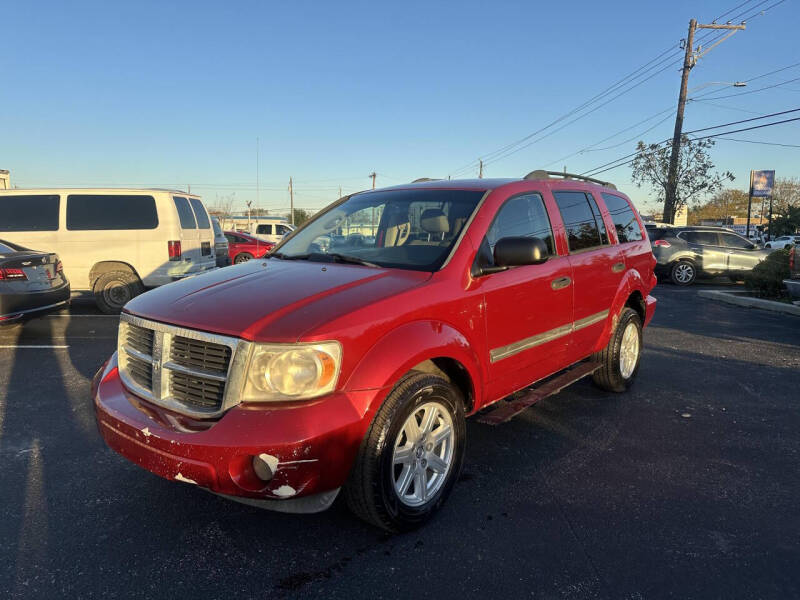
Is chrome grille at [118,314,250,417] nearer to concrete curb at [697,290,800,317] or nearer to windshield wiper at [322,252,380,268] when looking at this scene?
windshield wiper at [322,252,380,268]

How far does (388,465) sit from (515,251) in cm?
138

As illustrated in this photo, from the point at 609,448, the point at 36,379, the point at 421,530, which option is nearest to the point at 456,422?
the point at 421,530

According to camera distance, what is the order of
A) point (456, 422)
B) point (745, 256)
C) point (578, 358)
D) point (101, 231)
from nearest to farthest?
point (456, 422), point (578, 358), point (101, 231), point (745, 256)

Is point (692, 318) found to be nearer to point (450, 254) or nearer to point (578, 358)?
point (578, 358)

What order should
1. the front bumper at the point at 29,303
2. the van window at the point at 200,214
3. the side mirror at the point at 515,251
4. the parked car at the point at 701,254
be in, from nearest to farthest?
the side mirror at the point at 515,251 < the front bumper at the point at 29,303 < the van window at the point at 200,214 < the parked car at the point at 701,254

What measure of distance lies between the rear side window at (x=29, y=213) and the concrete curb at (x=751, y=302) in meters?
13.0

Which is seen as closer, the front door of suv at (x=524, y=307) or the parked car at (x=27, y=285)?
the front door of suv at (x=524, y=307)

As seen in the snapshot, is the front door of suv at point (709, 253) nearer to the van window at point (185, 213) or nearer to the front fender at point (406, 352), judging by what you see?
the van window at point (185, 213)

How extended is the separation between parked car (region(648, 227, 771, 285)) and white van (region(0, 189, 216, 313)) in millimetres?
12297

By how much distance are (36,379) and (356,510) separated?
4347mm

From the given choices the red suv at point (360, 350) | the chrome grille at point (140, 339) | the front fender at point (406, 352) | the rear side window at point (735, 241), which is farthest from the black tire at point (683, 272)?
the chrome grille at point (140, 339)

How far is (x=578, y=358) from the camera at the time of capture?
4.25 m

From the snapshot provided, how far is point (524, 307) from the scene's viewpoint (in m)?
3.42

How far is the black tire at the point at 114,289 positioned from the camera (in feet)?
29.5
